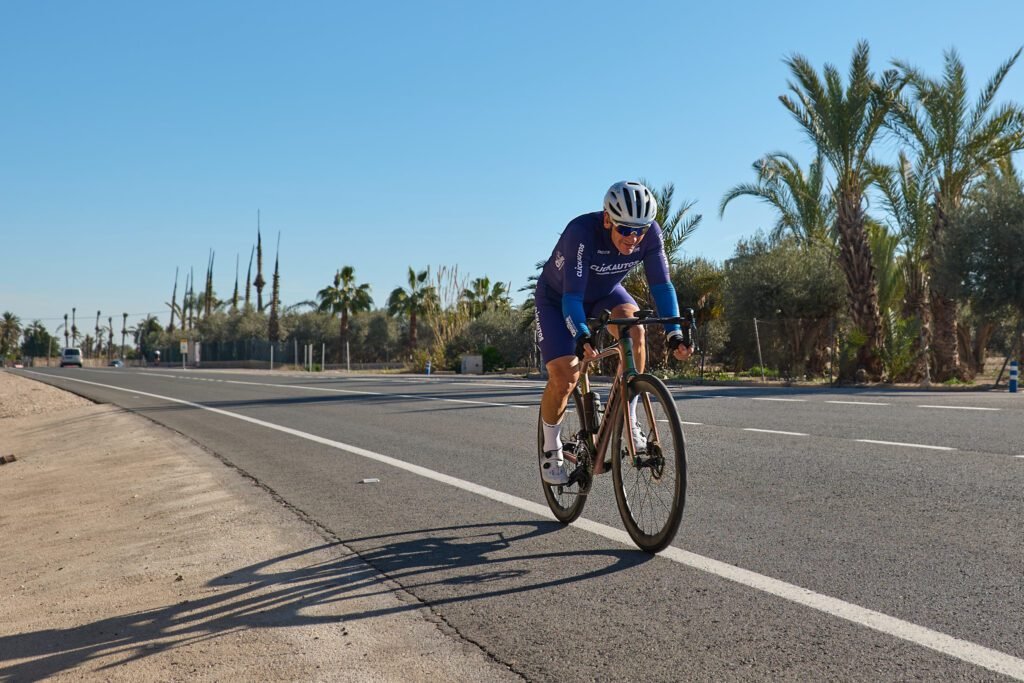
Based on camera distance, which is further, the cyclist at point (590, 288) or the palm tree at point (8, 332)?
the palm tree at point (8, 332)

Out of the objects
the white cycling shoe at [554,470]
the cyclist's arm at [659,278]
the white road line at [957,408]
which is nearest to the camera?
the cyclist's arm at [659,278]

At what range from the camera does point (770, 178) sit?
29.2 m

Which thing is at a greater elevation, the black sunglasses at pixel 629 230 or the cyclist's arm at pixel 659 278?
the black sunglasses at pixel 629 230

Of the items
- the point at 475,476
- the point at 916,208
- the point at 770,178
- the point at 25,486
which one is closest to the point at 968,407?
the point at 475,476

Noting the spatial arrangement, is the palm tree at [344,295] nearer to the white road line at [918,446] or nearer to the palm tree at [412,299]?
the palm tree at [412,299]

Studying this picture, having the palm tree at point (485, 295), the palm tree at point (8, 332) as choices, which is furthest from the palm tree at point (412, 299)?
the palm tree at point (8, 332)

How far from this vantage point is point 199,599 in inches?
173

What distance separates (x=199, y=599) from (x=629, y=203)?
2.91 m

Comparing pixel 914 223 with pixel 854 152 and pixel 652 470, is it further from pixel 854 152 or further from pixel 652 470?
pixel 652 470

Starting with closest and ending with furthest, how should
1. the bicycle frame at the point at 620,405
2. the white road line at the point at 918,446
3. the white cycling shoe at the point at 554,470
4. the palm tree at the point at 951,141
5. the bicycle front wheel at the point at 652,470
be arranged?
the bicycle front wheel at the point at 652,470 < the bicycle frame at the point at 620,405 < the white cycling shoe at the point at 554,470 < the white road line at the point at 918,446 < the palm tree at the point at 951,141

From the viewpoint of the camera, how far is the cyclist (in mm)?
5039

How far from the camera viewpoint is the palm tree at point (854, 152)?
2447 cm

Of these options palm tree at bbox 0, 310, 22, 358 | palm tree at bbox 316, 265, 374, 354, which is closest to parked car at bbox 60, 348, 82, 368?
palm tree at bbox 316, 265, 374, 354

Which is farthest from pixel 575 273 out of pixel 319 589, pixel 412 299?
pixel 412 299
